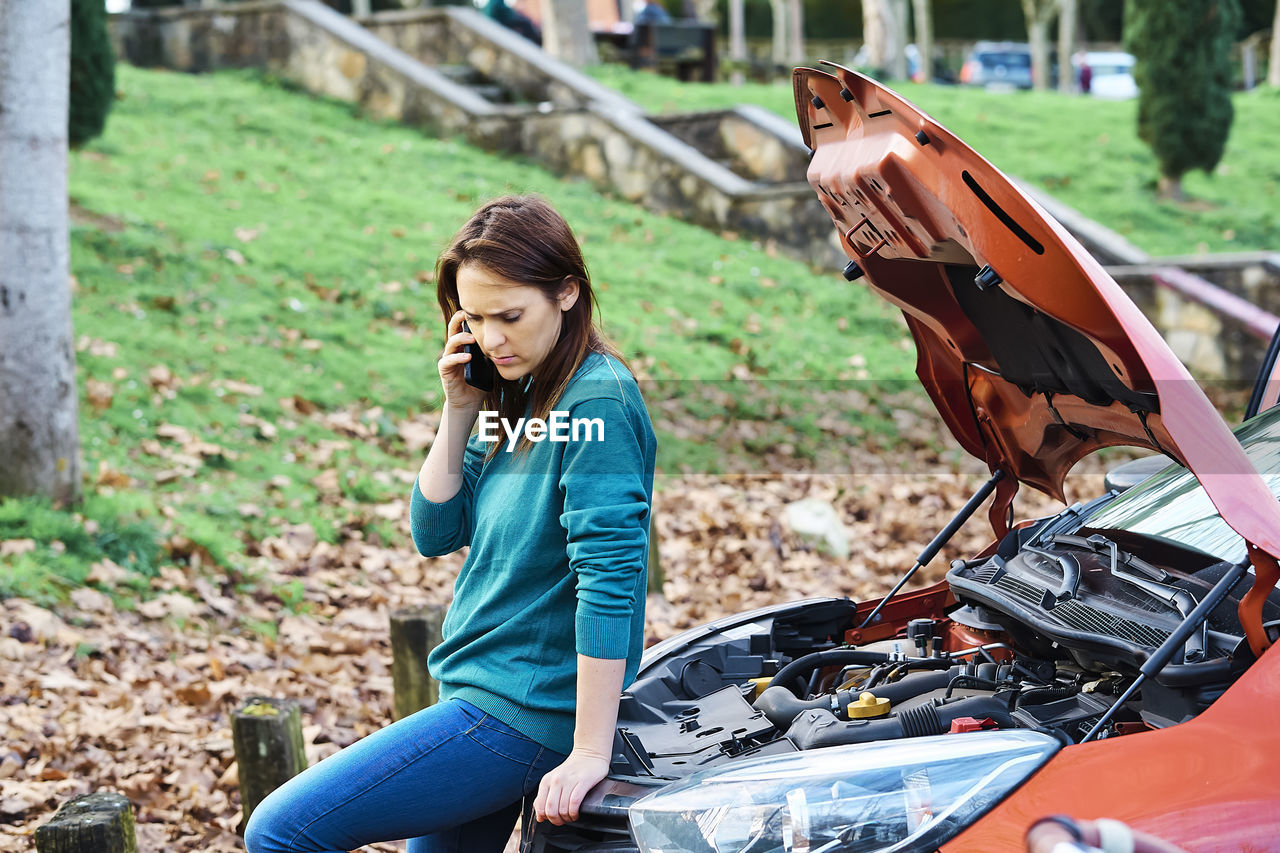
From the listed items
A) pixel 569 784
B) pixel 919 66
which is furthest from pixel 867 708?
pixel 919 66

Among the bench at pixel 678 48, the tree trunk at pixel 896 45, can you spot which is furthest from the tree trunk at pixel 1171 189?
the bench at pixel 678 48

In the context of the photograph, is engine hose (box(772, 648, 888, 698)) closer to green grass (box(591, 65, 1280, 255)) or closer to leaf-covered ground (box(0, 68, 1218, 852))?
leaf-covered ground (box(0, 68, 1218, 852))

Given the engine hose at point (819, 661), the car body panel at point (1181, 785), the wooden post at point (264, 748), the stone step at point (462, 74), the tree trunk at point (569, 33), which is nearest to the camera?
the car body panel at point (1181, 785)

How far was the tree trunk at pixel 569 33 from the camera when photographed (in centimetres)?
1697

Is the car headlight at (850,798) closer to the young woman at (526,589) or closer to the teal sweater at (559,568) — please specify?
the young woman at (526,589)

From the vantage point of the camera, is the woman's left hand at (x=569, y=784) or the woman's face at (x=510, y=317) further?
the woman's face at (x=510, y=317)

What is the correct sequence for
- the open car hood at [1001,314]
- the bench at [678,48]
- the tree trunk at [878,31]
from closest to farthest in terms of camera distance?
the open car hood at [1001,314] → the bench at [678,48] → the tree trunk at [878,31]

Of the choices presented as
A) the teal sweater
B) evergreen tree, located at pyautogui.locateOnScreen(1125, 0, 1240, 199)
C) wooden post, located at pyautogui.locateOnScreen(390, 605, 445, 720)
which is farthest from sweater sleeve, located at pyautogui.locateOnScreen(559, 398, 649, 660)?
evergreen tree, located at pyautogui.locateOnScreen(1125, 0, 1240, 199)

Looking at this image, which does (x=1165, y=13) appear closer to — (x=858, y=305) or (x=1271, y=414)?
(x=858, y=305)

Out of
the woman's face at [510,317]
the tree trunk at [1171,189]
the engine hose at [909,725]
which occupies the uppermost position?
the woman's face at [510,317]

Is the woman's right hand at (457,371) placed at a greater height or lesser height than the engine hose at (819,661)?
greater

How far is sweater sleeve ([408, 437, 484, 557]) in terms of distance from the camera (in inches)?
95.8

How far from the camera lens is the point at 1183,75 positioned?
13492 millimetres

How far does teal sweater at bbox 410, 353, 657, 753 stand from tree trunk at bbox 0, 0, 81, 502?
3983 mm
